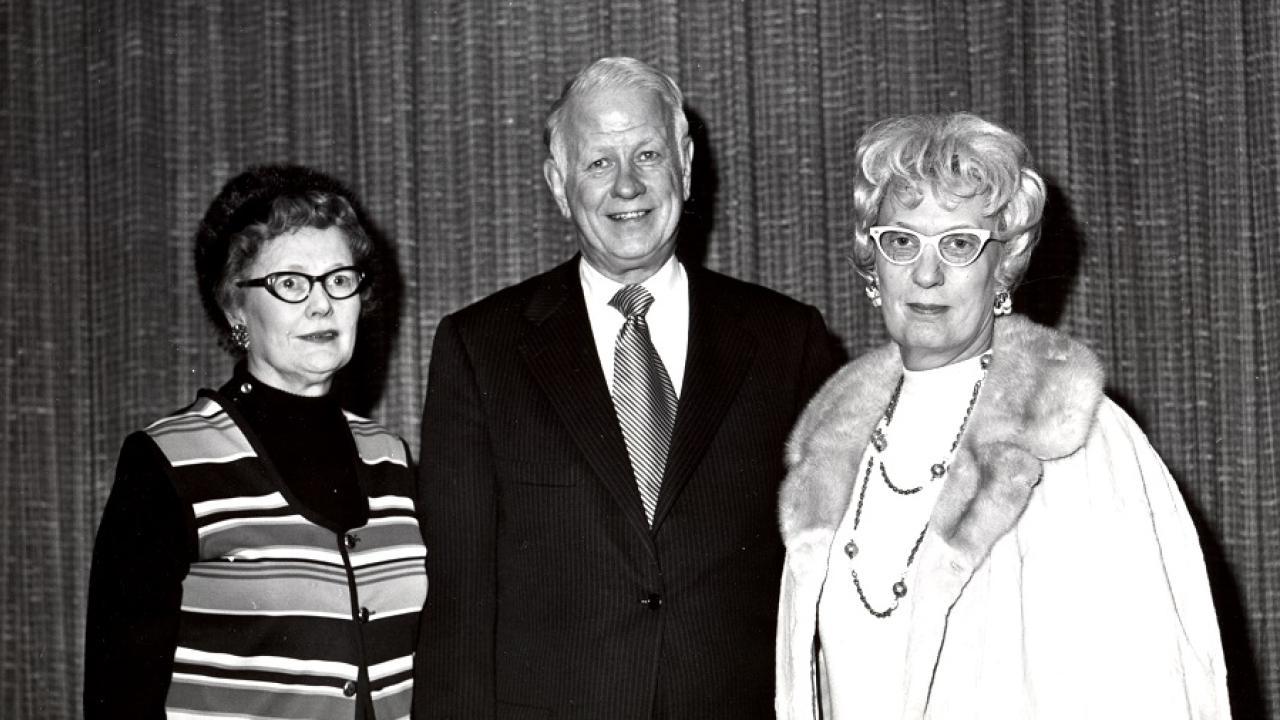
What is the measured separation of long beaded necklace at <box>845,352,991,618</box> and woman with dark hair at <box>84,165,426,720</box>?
0.87m

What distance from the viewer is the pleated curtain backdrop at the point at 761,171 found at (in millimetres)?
3057

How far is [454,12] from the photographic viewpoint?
310 centimetres

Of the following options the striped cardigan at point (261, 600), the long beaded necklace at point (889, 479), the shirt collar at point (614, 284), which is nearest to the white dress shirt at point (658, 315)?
the shirt collar at point (614, 284)

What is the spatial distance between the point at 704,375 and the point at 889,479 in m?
0.41

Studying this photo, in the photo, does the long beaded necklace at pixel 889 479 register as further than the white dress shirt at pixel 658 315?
No

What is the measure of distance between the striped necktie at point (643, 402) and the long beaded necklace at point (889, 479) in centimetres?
36

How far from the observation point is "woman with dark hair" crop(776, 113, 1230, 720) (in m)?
1.70

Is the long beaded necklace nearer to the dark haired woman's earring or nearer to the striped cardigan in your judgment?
the striped cardigan

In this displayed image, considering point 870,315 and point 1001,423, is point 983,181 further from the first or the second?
point 870,315

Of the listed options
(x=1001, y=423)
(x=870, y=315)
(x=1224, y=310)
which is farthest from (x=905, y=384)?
(x=1224, y=310)

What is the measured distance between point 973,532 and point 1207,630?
0.36m

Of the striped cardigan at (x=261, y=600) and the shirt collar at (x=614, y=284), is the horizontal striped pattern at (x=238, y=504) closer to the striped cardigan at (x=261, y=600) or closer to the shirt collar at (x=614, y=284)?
the striped cardigan at (x=261, y=600)

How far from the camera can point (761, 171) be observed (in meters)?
3.07

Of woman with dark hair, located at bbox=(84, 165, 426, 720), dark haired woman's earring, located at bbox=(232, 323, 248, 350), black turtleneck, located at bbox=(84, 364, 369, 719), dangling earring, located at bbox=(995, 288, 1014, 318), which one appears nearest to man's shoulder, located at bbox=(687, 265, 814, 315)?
dangling earring, located at bbox=(995, 288, 1014, 318)
